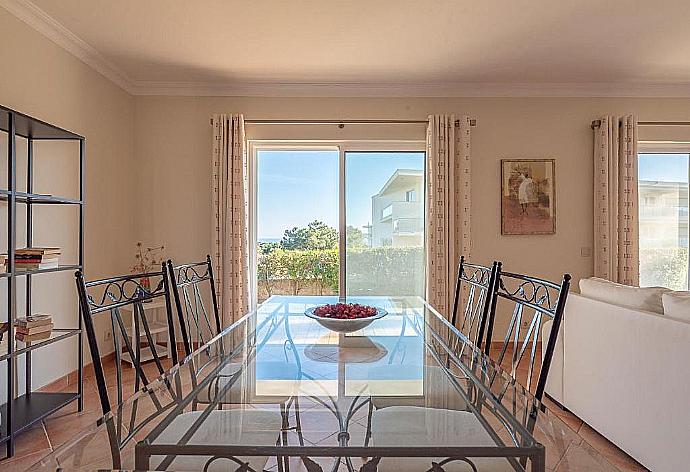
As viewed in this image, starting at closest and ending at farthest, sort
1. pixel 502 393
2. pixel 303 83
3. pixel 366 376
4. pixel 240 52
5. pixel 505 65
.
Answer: pixel 502 393, pixel 366 376, pixel 240 52, pixel 505 65, pixel 303 83

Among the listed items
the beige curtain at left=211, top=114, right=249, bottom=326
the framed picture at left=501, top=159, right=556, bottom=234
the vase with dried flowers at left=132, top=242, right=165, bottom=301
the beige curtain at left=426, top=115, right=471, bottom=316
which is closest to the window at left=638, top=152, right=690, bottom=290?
the framed picture at left=501, top=159, right=556, bottom=234

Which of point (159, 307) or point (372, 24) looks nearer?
point (372, 24)

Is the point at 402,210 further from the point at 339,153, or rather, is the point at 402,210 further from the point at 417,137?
the point at 339,153

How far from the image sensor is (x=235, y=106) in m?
5.56

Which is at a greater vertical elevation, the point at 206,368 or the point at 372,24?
the point at 372,24

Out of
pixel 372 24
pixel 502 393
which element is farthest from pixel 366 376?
A: pixel 372 24

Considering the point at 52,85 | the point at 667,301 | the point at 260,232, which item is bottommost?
the point at 667,301

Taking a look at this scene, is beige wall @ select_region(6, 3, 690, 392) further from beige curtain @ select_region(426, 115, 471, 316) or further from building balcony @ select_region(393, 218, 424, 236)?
building balcony @ select_region(393, 218, 424, 236)

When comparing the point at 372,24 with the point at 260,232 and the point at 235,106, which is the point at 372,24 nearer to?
the point at 235,106

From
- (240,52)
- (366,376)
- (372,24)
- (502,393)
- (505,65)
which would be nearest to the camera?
(502,393)

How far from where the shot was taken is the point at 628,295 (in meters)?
3.00

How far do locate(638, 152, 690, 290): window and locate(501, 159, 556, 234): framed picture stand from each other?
1.00 meters

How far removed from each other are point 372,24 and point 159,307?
10.2ft

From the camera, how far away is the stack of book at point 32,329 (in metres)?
3.17
